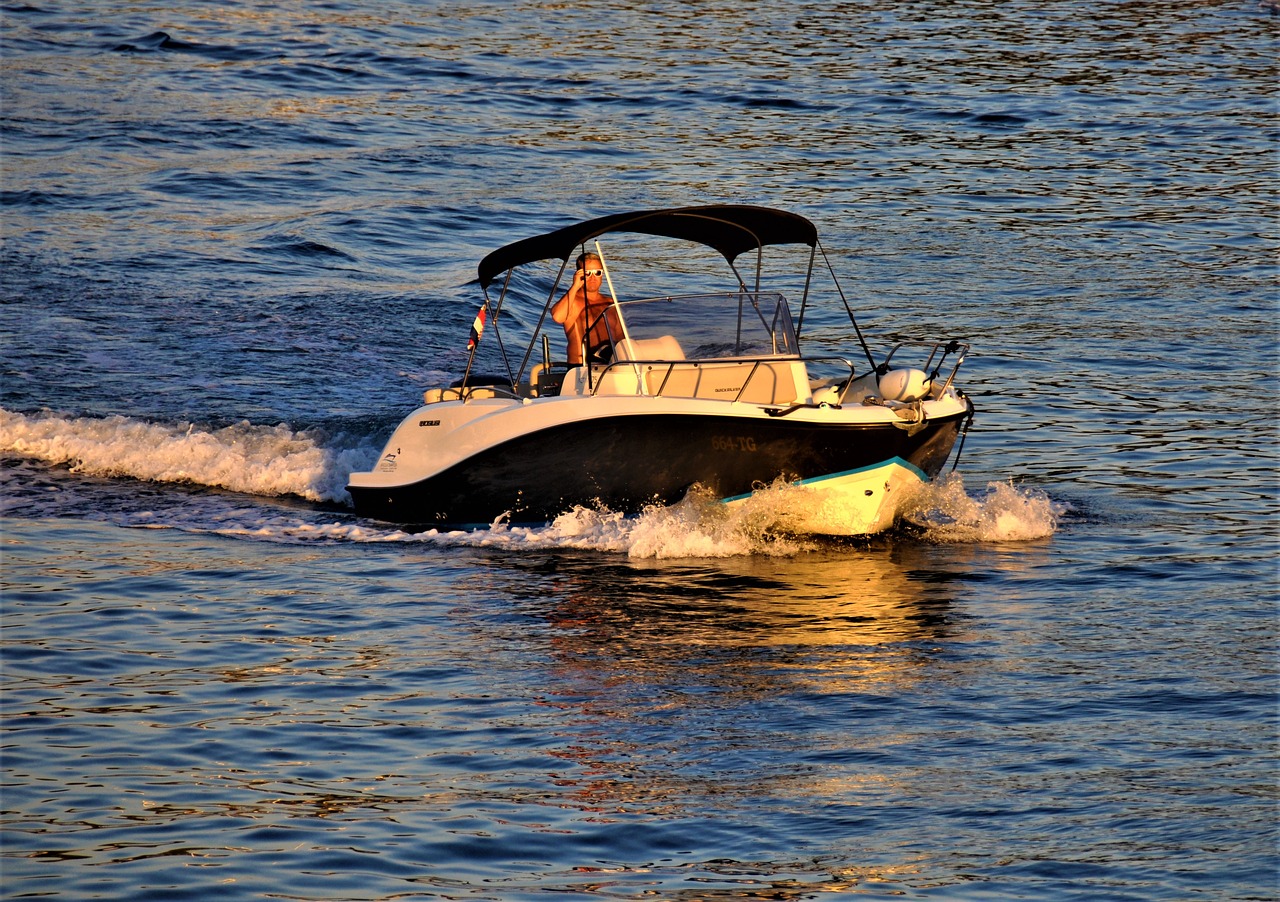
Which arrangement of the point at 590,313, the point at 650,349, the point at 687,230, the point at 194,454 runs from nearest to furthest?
1. the point at 650,349
2. the point at 590,313
3. the point at 687,230
4. the point at 194,454

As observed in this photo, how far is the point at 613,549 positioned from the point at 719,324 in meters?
1.90

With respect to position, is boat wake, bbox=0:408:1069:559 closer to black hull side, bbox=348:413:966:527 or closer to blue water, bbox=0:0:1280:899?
blue water, bbox=0:0:1280:899

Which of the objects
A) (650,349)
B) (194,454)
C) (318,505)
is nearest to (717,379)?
(650,349)

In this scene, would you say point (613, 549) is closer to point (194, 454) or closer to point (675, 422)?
point (675, 422)

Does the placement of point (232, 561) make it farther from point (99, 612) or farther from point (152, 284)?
point (152, 284)

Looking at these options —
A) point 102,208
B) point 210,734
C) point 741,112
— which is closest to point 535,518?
point 210,734

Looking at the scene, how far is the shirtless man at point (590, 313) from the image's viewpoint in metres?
12.3

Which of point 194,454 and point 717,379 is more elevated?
point 717,379

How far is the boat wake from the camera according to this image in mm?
11852

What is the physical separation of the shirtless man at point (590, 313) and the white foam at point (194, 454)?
2802 millimetres

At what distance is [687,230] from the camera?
508 inches

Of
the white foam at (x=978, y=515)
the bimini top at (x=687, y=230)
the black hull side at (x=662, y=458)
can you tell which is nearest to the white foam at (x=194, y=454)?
the black hull side at (x=662, y=458)

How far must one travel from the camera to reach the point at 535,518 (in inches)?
490

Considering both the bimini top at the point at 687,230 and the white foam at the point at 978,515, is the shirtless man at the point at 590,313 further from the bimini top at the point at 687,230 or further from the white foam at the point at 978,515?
the white foam at the point at 978,515
